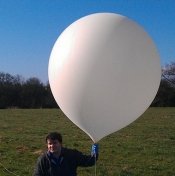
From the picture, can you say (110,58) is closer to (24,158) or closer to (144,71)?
(144,71)

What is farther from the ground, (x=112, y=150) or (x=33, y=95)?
(x=33, y=95)

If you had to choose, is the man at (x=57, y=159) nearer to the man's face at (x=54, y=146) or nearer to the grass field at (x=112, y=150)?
the man's face at (x=54, y=146)

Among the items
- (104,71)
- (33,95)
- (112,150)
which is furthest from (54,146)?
(33,95)

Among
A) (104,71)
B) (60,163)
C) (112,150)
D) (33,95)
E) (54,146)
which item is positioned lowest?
(60,163)

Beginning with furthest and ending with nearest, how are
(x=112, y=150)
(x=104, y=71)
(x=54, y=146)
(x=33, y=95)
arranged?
1. (x=33, y=95)
2. (x=112, y=150)
3. (x=54, y=146)
4. (x=104, y=71)

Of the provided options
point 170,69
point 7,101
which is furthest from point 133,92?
point 170,69

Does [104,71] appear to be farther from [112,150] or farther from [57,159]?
[112,150]

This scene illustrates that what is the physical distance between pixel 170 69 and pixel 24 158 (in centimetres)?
4834

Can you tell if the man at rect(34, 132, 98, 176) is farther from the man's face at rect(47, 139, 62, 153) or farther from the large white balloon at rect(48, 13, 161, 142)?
the large white balloon at rect(48, 13, 161, 142)

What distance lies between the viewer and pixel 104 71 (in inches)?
189

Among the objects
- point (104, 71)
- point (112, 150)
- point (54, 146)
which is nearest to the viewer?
point (104, 71)

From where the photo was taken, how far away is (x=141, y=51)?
16.2ft

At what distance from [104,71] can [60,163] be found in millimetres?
1178

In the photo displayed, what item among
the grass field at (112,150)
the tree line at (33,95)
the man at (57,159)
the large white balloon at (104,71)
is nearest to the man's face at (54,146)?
the man at (57,159)
